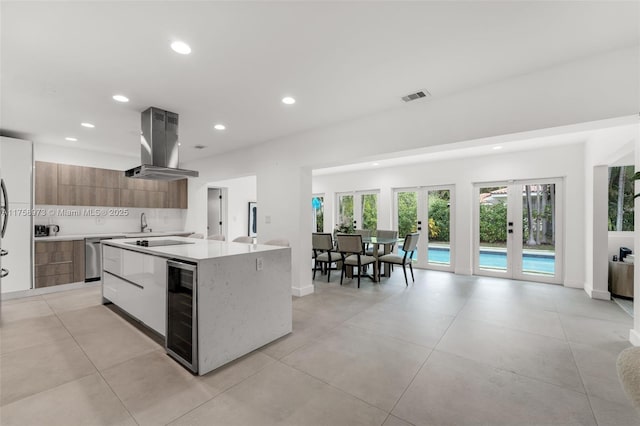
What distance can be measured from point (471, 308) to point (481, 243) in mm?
2665

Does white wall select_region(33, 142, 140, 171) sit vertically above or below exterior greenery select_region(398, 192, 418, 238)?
above

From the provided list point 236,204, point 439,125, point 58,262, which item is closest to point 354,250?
point 439,125

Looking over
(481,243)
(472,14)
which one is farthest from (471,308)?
(472,14)

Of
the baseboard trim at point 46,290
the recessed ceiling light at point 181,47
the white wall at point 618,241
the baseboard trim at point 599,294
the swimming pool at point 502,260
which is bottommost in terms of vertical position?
the baseboard trim at point 46,290

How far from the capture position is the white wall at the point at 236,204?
7910mm

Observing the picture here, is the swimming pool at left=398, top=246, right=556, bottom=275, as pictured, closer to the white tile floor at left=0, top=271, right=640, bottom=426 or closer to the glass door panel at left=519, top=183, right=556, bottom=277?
the glass door panel at left=519, top=183, right=556, bottom=277

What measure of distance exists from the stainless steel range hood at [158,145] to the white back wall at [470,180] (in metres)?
4.95

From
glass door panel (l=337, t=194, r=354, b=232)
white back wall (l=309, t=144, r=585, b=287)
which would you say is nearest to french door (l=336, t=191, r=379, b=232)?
glass door panel (l=337, t=194, r=354, b=232)

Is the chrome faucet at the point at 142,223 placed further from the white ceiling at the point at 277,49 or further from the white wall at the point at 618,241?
the white wall at the point at 618,241

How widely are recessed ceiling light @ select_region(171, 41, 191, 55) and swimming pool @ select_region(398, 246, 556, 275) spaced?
6145 millimetres

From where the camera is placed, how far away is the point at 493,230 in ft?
18.9

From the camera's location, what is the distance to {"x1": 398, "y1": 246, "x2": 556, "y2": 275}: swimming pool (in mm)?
5262

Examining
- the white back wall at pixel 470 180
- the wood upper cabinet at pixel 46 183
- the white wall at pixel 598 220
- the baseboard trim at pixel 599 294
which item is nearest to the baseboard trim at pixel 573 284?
the white back wall at pixel 470 180

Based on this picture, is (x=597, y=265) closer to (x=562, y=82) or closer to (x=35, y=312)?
(x=562, y=82)
